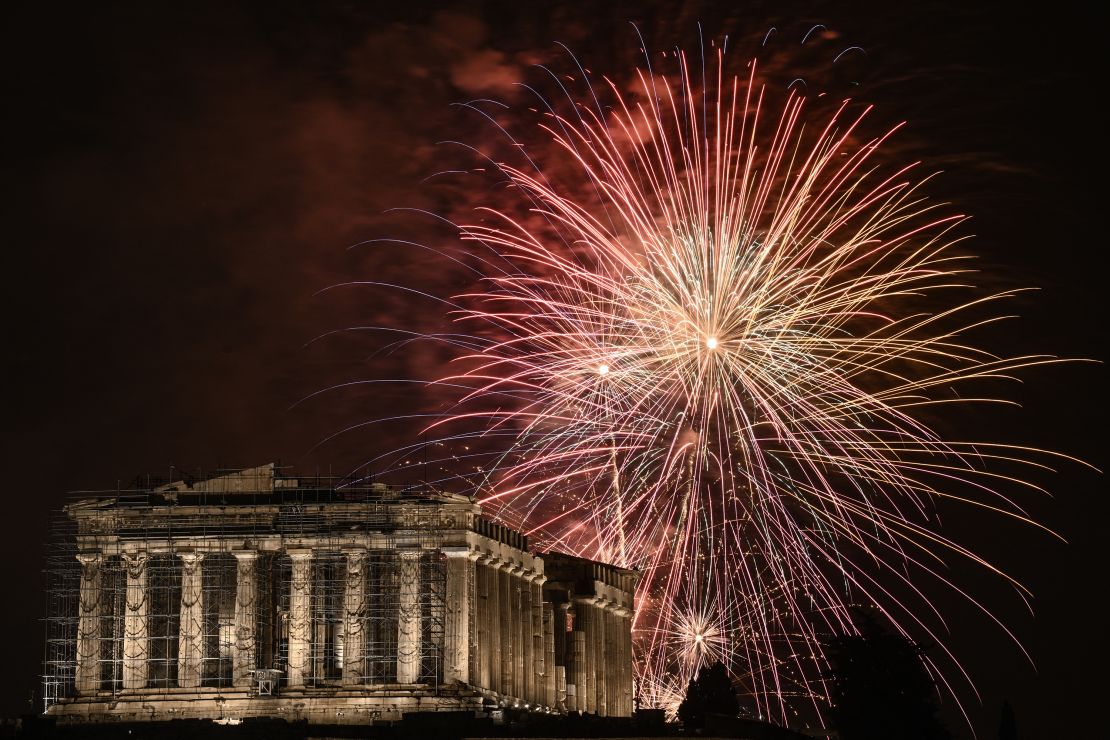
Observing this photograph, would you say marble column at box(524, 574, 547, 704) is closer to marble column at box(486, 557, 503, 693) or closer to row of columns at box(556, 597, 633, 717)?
row of columns at box(556, 597, 633, 717)

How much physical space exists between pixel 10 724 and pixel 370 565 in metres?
18.1

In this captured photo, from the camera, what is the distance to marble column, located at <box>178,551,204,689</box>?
99000 mm

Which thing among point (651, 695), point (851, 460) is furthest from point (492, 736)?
point (651, 695)

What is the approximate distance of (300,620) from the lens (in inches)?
3890

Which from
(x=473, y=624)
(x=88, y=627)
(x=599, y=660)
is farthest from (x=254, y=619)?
(x=599, y=660)

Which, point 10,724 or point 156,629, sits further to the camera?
point 156,629

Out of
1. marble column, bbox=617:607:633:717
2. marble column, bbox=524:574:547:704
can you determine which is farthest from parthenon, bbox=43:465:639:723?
marble column, bbox=617:607:633:717

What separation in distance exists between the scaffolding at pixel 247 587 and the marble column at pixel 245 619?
7 centimetres

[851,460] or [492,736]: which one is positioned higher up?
[851,460]

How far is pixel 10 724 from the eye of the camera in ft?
305

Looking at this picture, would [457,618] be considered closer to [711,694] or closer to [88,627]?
[88,627]

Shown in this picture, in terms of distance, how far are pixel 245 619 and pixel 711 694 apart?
43945 mm

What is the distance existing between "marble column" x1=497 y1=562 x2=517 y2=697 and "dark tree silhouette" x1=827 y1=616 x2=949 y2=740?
16403 millimetres

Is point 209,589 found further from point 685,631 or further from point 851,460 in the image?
point 851,460
